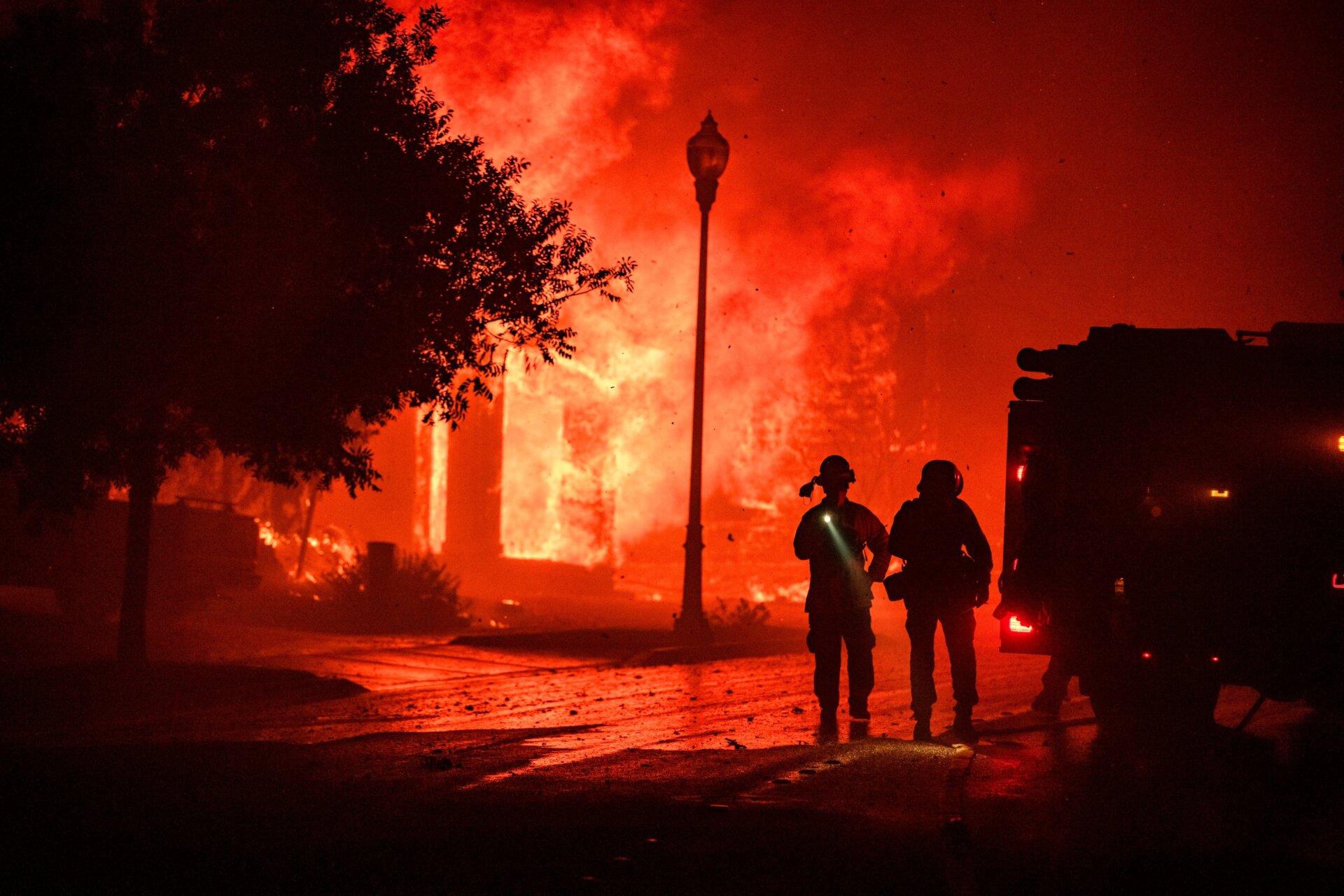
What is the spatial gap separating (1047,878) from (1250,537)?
248cm

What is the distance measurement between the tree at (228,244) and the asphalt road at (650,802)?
2.13m

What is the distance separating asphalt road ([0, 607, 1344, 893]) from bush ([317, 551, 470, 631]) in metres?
8.76

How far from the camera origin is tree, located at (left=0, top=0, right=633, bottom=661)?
9.74 meters

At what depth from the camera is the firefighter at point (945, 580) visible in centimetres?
866

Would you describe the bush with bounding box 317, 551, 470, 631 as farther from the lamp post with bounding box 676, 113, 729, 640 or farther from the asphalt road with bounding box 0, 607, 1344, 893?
the asphalt road with bounding box 0, 607, 1344, 893

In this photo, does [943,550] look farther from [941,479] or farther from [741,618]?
[741,618]

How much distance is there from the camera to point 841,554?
30.4ft

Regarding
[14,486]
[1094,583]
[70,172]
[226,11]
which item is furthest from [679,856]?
[14,486]

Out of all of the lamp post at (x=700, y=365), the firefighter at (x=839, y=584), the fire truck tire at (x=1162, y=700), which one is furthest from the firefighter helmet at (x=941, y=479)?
the lamp post at (x=700, y=365)

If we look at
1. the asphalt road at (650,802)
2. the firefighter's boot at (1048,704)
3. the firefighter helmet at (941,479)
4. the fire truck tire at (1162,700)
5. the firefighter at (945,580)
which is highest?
the firefighter helmet at (941,479)

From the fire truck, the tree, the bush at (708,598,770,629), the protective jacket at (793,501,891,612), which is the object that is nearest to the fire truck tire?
the fire truck

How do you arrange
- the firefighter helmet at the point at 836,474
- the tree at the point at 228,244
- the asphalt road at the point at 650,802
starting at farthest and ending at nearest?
the tree at the point at 228,244, the firefighter helmet at the point at 836,474, the asphalt road at the point at 650,802

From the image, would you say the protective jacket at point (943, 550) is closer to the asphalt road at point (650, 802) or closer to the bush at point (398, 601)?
the asphalt road at point (650, 802)

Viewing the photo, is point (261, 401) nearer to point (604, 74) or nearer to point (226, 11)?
point (226, 11)
